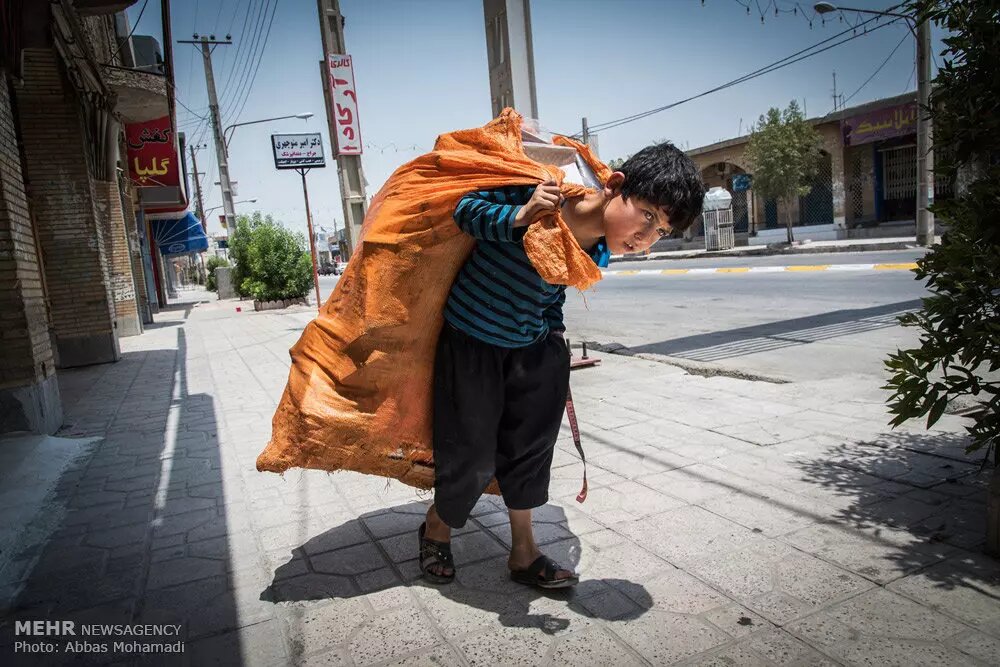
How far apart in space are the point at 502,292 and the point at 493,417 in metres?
0.45

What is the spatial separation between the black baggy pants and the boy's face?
534mm

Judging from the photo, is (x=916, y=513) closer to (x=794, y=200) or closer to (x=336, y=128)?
(x=336, y=128)

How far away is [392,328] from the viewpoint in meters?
2.29

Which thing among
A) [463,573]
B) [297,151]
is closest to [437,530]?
[463,573]

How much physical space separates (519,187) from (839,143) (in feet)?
94.0

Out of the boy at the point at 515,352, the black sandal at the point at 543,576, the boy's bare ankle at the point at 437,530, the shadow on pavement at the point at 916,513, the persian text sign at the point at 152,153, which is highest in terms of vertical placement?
the persian text sign at the point at 152,153

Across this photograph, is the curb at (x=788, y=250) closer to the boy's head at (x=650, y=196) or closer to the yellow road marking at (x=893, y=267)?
the yellow road marking at (x=893, y=267)

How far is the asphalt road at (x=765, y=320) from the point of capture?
6560 millimetres

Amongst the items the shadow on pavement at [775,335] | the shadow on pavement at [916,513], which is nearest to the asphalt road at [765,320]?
the shadow on pavement at [775,335]

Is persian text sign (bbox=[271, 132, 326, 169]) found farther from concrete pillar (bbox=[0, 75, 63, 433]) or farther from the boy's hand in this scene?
the boy's hand

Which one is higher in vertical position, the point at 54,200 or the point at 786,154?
the point at 786,154

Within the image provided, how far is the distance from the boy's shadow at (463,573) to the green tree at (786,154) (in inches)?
1014

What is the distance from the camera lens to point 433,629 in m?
2.23

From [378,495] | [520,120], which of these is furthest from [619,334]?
[520,120]
